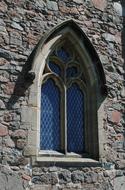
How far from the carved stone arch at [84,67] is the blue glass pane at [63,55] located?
183 millimetres

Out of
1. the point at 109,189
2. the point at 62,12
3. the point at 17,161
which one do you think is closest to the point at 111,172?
the point at 109,189

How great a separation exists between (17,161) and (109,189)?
6.26 feet

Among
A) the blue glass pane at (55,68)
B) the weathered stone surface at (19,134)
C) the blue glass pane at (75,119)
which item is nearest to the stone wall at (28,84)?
the weathered stone surface at (19,134)

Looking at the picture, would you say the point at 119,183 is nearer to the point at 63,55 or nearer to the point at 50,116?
the point at 50,116

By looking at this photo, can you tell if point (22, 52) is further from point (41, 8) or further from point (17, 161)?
point (17, 161)

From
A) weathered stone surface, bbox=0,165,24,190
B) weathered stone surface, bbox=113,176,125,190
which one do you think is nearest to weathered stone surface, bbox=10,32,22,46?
weathered stone surface, bbox=0,165,24,190

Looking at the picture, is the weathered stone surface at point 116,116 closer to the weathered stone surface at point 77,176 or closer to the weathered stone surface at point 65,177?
the weathered stone surface at point 77,176

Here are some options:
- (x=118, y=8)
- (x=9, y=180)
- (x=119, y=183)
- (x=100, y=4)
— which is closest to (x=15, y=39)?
(x=100, y=4)

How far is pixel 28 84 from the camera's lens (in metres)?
6.67

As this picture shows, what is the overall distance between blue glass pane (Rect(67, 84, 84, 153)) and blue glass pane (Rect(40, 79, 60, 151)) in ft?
0.81

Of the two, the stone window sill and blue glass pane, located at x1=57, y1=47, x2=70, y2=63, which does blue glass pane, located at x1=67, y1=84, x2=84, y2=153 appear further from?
blue glass pane, located at x1=57, y1=47, x2=70, y2=63

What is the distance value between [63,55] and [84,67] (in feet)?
1.57

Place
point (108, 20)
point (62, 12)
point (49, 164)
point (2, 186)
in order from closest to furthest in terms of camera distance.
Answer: point (2, 186) → point (49, 164) → point (62, 12) → point (108, 20)

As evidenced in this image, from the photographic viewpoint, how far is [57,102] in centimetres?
725
